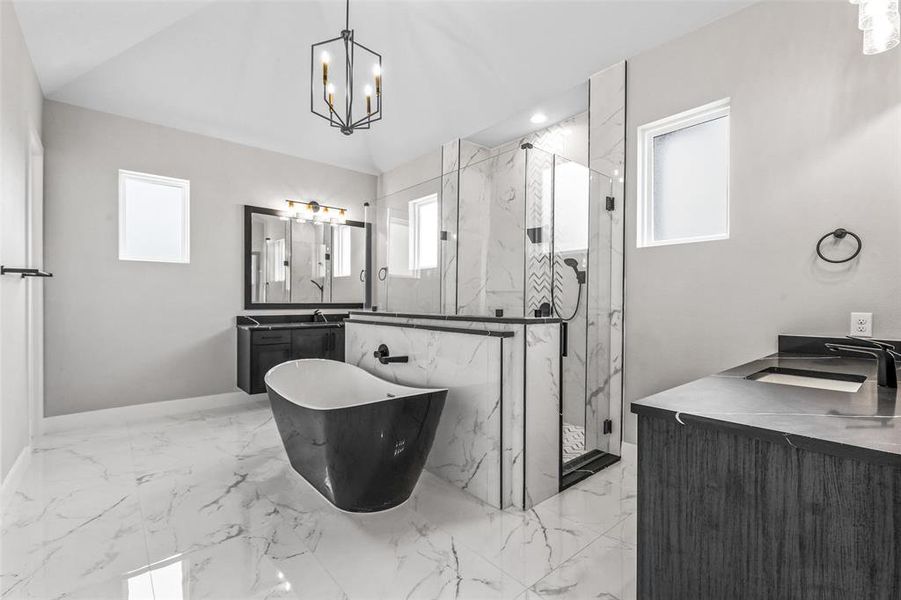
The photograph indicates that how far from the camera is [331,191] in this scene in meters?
4.79

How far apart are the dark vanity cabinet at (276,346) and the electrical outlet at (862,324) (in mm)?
3907

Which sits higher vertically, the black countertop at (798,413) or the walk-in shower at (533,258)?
the walk-in shower at (533,258)

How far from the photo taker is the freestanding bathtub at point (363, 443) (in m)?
1.86

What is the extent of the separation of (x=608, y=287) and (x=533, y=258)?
2.54ft

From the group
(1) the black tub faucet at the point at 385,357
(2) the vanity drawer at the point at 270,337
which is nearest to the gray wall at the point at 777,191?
(1) the black tub faucet at the point at 385,357

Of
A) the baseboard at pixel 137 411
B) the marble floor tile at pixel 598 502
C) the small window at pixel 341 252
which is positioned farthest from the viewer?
the small window at pixel 341 252

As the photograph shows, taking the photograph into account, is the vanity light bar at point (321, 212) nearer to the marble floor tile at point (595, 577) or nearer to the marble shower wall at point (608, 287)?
the marble shower wall at point (608, 287)

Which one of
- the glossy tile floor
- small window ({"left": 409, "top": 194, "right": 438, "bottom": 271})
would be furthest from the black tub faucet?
the glossy tile floor

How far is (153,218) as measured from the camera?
12.4ft

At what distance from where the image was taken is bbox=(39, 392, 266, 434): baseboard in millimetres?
3279

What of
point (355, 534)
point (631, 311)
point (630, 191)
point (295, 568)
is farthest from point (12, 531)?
point (630, 191)

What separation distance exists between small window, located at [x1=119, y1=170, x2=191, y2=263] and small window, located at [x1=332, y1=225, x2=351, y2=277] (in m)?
1.44

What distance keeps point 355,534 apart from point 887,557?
1.74 m

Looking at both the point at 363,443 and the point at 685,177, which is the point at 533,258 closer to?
the point at 685,177
